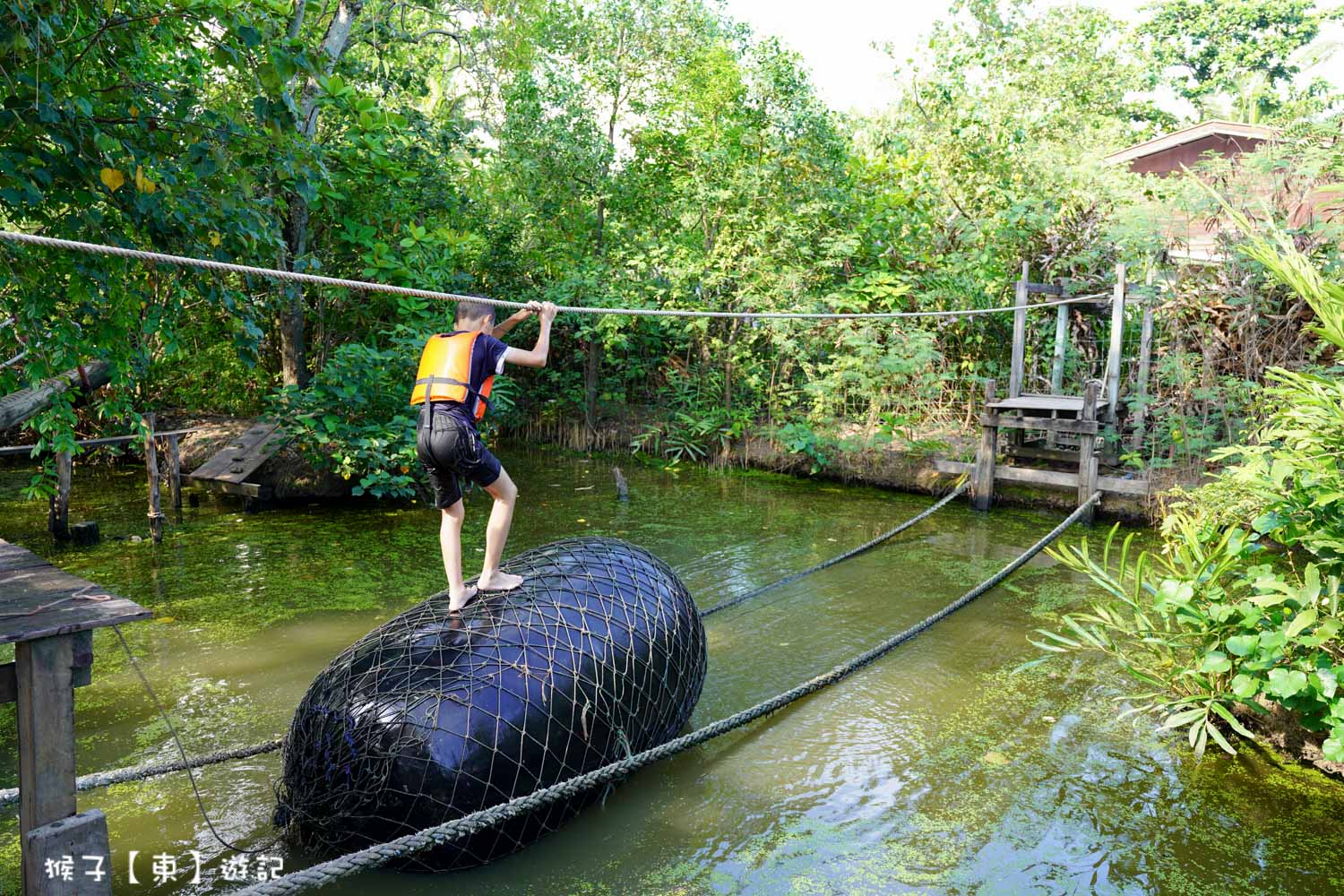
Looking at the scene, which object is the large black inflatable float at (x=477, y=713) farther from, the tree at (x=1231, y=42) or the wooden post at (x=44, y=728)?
the tree at (x=1231, y=42)

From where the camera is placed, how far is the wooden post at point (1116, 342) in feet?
30.0

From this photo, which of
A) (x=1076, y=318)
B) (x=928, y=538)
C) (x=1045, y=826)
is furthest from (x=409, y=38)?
(x=1045, y=826)

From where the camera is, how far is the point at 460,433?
3816 millimetres

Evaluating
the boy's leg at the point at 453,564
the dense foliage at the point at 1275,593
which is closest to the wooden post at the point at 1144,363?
the dense foliage at the point at 1275,593

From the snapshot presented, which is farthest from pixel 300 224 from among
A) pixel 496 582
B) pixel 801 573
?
pixel 496 582

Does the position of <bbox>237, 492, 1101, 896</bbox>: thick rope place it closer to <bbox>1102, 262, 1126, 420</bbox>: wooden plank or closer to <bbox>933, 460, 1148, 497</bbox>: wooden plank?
<bbox>933, 460, 1148, 497</bbox>: wooden plank

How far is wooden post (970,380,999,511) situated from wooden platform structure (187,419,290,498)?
7238mm

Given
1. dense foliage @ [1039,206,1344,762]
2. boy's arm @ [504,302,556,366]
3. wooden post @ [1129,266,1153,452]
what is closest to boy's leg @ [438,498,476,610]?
boy's arm @ [504,302,556,366]

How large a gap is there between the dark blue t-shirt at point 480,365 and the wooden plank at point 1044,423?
696cm

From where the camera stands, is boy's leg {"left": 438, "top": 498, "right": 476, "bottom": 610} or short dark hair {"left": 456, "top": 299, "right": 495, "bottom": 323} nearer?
boy's leg {"left": 438, "top": 498, "right": 476, "bottom": 610}

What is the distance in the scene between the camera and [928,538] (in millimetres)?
8867

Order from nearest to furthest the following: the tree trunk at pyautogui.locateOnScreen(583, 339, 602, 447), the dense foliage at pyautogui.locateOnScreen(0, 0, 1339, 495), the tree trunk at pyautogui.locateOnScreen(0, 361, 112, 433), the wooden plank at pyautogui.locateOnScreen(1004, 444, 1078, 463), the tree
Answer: the dense foliage at pyautogui.locateOnScreen(0, 0, 1339, 495)
the tree trunk at pyautogui.locateOnScreen(0, 361, 112, 433)
the wooden plank at pyautogui.locateOnScreen(1004, 444, 1078, 463)
the tree trunk at pyautogui.locateOnScreen(583, 339, 602, 447)
the tree

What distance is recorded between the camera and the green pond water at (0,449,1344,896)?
11.1 feet

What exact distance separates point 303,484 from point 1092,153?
1234cm
